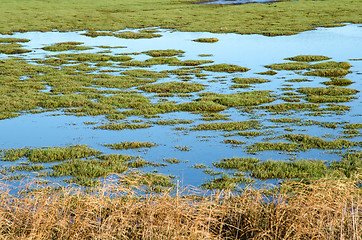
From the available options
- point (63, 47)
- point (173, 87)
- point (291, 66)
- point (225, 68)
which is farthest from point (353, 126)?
point (63, 47)

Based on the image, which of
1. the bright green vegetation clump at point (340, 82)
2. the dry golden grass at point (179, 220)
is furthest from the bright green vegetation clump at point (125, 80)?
the dry golden grass at point (179, 220)

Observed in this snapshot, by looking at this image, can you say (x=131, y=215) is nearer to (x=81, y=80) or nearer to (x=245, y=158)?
(x=245, y=158)

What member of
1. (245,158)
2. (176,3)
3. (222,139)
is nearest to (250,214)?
(245,158)

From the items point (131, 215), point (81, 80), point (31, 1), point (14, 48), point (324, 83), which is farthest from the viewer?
point (31, 1)

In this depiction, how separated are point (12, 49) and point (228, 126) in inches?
1722

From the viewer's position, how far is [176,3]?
473 feet

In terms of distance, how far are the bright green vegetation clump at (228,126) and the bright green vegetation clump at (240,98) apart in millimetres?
4882

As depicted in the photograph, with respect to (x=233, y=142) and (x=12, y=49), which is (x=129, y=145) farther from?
(x=12, y=49)

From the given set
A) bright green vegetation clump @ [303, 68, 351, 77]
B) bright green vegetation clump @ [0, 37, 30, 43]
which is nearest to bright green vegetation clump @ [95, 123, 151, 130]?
bright green vegetation clump @ [303, 68, 351, 77]

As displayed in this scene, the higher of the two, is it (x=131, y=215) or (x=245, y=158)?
(x=131, y=215)

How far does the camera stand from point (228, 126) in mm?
24125

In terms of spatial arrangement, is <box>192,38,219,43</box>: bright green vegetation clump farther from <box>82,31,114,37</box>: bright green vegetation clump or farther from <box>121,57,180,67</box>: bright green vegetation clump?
<box>121,57,180,67</box>: bright green vegetation clump

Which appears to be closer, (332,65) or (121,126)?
(121,126)

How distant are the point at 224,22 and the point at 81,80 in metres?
59.5
